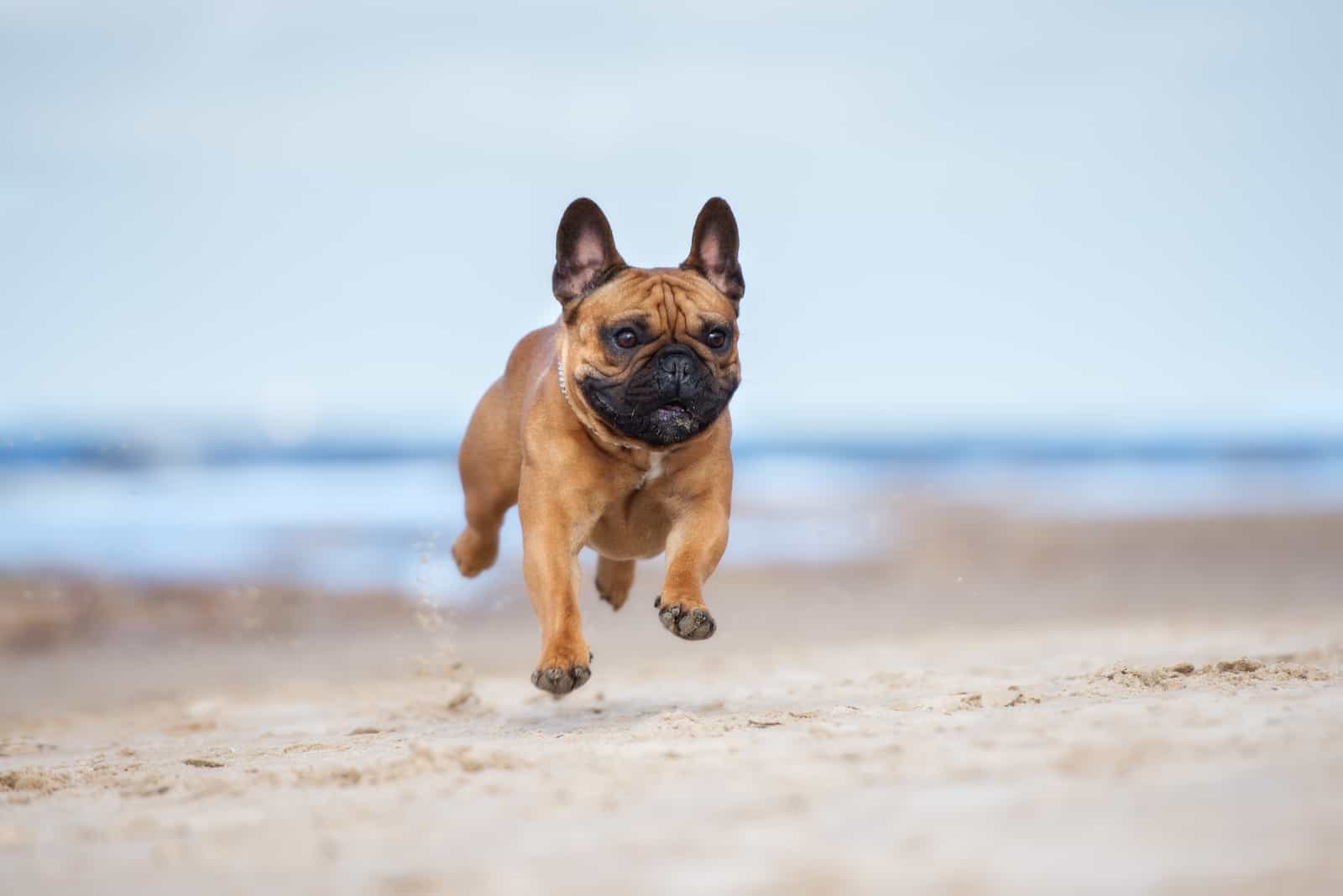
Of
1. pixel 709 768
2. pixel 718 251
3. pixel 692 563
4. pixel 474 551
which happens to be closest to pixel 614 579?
pixel 474 551

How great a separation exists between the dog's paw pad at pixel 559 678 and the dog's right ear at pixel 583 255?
1.51 m

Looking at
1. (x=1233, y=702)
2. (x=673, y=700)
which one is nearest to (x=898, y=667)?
(x=673, y=700)

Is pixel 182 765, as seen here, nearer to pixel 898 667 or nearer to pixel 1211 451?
pixel 898 667

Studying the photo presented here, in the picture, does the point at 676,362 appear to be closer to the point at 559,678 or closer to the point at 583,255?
the point at 583,255

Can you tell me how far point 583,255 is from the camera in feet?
17.8

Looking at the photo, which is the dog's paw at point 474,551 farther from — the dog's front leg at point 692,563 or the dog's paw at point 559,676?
the dog's paw at point 559,676

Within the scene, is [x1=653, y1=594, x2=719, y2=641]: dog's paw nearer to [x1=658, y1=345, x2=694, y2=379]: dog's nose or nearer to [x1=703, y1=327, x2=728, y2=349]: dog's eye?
[x1=658, y1=345, x2=694, y2=379]: dog's nose

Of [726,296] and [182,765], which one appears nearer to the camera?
[182,765]

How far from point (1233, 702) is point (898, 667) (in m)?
2.87

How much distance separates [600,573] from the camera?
664cm

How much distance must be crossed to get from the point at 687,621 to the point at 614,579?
77.5 inches

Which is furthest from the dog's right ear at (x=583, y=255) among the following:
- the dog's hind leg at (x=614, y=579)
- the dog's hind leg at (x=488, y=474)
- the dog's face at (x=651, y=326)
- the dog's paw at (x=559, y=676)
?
the dog's hind leg at (x=614, y=579)

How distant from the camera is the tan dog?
191 inches

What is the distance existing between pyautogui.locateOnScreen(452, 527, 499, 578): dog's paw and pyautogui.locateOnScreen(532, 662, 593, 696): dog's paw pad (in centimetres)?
200
